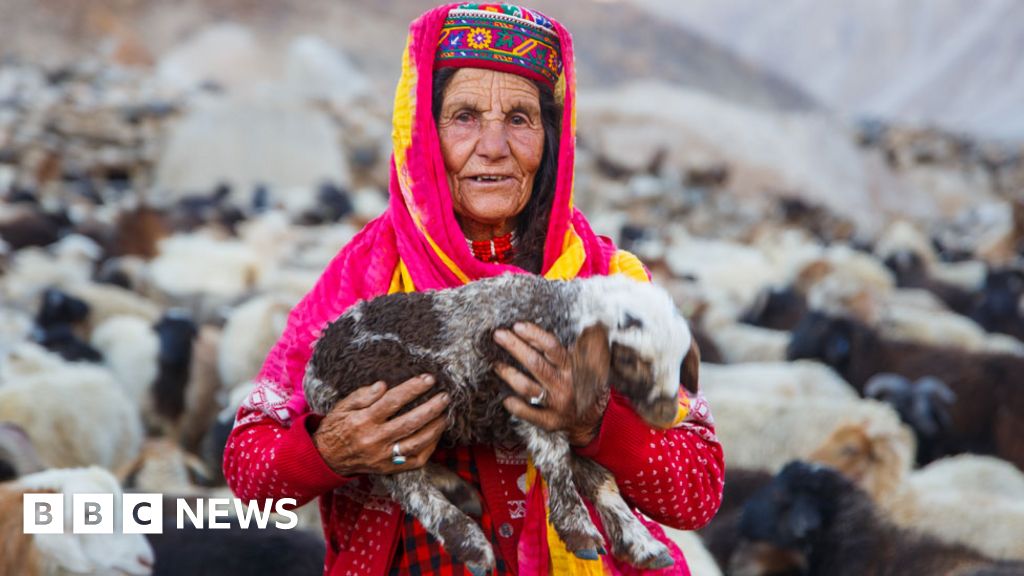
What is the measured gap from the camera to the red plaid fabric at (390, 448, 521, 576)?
187 cm

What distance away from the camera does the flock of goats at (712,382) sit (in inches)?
145

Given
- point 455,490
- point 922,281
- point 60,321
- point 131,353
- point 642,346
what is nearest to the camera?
point 642,346

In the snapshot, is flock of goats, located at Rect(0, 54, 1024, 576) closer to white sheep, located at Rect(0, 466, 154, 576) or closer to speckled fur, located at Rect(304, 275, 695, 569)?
white sheep, located at Rect(0, 466, 154, 576)

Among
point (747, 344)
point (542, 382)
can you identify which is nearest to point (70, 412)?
point (542, 382)

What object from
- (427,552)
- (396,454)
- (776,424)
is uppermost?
(396,454)

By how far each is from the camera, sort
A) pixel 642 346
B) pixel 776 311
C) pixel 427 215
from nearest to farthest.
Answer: pixel 642 346, pixel 427 215, pixel 776 311

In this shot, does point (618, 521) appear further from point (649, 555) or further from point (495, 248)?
point (495, 248)

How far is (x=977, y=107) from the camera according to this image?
62719mm

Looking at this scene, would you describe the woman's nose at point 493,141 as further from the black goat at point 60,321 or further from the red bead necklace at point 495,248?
the black goat at point 60,321

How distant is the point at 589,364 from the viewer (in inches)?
68.4

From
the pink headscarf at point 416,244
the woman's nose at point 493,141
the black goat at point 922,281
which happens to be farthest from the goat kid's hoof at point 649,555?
the black goat at point 922,281

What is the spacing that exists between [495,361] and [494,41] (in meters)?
0.69

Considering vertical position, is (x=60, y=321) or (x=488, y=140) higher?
(x=488, y=140)

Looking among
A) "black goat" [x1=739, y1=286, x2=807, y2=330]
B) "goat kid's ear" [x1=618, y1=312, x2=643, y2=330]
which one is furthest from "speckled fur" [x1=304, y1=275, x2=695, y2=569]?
"black goat" [x1=739, y1=286, x2=807, y2=330]
